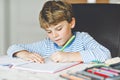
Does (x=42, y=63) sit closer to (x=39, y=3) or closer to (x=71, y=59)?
(x=71, y=59)

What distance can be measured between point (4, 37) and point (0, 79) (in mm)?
1436

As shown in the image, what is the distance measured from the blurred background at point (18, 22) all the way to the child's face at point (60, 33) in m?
1.03

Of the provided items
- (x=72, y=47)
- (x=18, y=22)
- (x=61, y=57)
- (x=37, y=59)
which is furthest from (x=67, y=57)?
(x=18, y=22)

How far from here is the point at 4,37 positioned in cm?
224

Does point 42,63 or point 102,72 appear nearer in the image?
point 102,72

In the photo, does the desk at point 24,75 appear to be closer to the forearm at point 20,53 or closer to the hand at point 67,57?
the hand at point 67,57

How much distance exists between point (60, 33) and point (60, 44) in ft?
0.23

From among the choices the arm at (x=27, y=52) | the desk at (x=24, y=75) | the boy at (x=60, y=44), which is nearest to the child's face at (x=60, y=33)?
the boy at (x=60, y=44)

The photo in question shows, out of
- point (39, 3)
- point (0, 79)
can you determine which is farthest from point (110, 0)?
point (0, 79)

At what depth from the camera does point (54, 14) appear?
1.24 meters

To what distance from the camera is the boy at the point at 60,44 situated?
3.65 ft

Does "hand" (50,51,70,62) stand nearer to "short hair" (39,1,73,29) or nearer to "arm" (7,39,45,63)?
"arm" (7,39,45,63)

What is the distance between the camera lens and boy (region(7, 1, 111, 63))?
1112 mm

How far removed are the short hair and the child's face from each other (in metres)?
0.02
